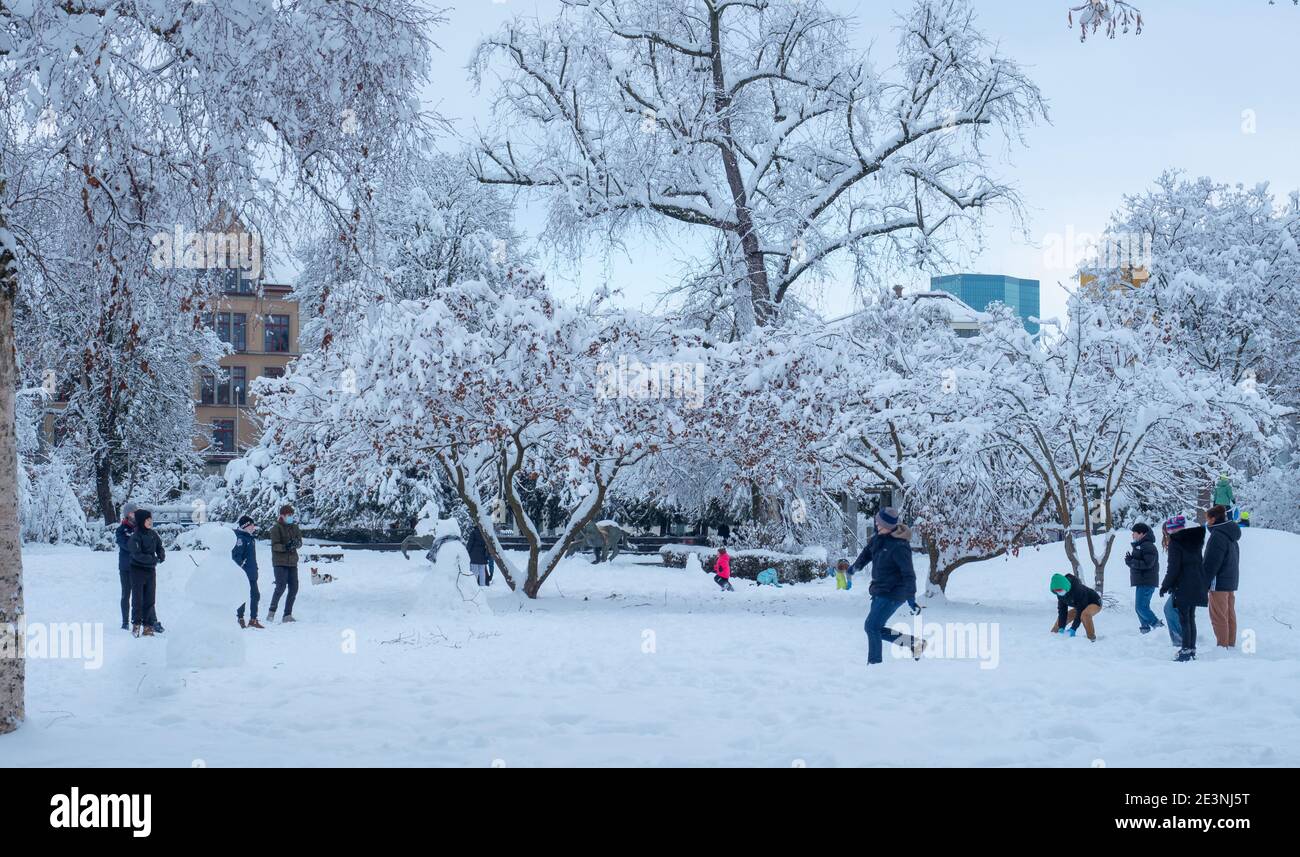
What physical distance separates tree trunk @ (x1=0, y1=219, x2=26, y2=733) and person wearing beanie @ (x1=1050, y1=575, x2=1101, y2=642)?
11.0m

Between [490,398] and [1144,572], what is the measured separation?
9845mm

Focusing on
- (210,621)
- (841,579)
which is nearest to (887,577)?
(210,621)

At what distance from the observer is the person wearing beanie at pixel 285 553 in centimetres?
1606

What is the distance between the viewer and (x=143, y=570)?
1438 cm

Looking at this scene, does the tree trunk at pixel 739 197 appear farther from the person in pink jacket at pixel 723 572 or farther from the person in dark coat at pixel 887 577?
the person in dark coat at pixel 887 577

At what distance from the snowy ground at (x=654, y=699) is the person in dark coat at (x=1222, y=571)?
309 mm

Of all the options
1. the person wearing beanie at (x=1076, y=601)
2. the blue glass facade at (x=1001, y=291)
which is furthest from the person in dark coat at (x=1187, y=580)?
the blue glass facade at (x=1001, y=291)

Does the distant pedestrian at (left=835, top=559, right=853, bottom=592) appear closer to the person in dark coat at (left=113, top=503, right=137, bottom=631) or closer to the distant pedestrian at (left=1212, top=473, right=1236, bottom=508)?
the distant pedestrian at (left=1212, top=473, right=1236, bottom=508)

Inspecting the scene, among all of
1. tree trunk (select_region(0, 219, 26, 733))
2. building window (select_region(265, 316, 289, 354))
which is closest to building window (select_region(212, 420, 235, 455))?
building window (select_region(265, 316, 289, 354))

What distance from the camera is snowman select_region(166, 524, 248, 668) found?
35.9ft
